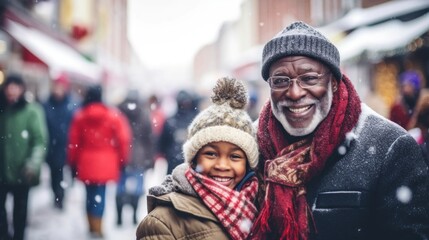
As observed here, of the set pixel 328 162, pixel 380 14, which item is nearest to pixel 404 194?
pixel 328 162

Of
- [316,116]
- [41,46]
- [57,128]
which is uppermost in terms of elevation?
[41,46]

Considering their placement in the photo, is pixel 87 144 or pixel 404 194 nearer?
pixel 404 194

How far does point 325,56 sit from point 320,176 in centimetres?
56

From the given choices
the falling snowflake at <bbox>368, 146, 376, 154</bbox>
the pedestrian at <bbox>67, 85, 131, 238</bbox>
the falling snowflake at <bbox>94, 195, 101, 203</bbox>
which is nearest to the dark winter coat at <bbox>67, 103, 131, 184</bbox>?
the pedestrian at <bbox>67, 85, 131, 238</bbox>

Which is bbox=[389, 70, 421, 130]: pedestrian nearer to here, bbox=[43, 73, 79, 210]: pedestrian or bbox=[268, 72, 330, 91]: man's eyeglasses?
bbox=[268, 72, 330, 91]: man's eyeglasses

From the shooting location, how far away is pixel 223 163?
2420mm

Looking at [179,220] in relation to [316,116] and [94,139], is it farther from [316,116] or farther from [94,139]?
[94,139]

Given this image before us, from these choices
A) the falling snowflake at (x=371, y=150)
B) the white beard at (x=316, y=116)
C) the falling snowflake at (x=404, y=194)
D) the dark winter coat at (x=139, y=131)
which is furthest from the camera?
the dark winter coat at (x=139, y=131)

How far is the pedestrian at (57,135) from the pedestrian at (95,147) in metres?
2.06

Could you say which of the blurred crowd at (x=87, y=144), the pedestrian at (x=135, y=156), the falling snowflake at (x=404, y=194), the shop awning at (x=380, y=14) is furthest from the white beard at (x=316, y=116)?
the shop awning at (x=380, y=14)

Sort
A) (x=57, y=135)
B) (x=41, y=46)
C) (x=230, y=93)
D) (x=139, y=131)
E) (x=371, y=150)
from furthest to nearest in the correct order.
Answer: (x=41, y=46), (x=57, y=135), (x=139, y=131), (x=230, y=93), (x=371, y=150)

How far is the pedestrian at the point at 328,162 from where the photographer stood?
1.98 m

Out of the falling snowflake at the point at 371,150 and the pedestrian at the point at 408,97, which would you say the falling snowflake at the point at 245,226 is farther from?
the pedestrian at the point at 408,97

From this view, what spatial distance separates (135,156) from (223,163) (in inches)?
214
